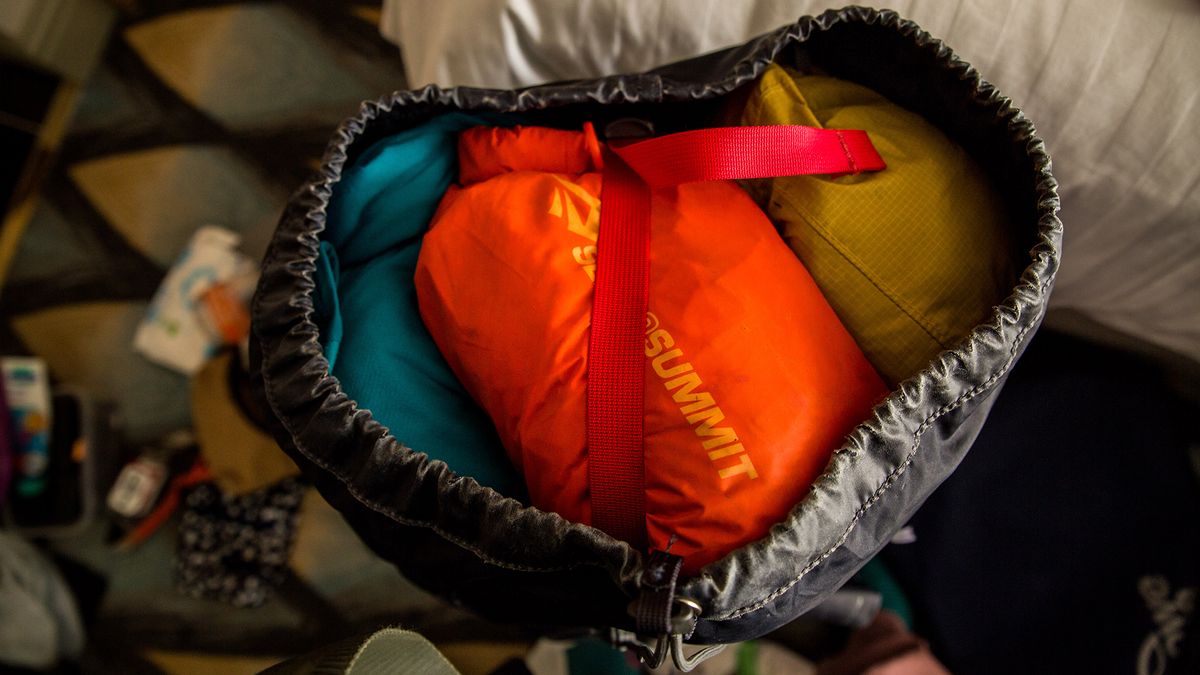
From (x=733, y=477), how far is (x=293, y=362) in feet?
1.13

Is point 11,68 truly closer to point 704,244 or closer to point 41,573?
point 41,573

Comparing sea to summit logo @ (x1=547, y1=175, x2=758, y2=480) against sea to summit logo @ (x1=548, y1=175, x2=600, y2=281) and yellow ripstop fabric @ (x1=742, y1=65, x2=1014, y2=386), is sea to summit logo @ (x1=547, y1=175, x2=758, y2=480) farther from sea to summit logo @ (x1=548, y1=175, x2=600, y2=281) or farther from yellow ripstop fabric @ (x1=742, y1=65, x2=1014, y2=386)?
yellow ripstop fabric @ (x1=742, y1=65, x2=1014, y2=386)

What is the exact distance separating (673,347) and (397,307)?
26cm

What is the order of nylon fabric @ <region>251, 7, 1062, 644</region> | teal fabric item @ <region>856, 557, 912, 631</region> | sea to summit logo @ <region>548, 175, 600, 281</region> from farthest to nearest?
teal fabric item @ <region>856, 557, 912, 631</region>, sea to summit logo @ <region>548, 175, 600, 281</region>, nylon fabric @ <region>251, 7, 1062, 644</region>

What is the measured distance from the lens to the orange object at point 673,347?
21.1 inches

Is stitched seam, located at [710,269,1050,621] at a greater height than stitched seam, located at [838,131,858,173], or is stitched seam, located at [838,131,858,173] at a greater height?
stitched seam, located at [838,131,858,173]

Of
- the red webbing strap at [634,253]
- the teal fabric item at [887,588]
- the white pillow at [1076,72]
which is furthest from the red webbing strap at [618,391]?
the teal fabric item at [887,588]

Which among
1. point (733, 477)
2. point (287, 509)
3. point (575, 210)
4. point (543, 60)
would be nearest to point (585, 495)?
point (733, 477)

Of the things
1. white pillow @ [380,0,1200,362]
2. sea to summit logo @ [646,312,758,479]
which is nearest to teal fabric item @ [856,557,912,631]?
white pillow @ [380,0,1200,362]

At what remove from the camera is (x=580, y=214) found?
637 millimetres

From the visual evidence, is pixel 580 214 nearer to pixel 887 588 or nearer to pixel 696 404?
pixel 696 404

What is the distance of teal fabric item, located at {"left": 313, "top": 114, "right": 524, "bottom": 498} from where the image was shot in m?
0.64

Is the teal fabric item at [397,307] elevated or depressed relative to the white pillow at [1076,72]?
depressed

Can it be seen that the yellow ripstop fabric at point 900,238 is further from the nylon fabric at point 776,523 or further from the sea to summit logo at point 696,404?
the sea to summit logo at point 696,404
